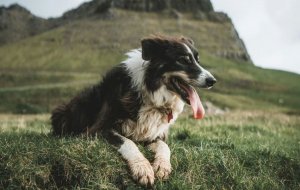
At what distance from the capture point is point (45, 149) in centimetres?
716

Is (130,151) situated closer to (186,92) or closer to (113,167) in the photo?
(113,167)

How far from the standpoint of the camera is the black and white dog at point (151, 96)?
24.6 ft

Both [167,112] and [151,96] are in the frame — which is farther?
[167,112]

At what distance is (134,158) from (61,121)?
109 inches

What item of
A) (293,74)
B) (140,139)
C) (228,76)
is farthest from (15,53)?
(140,139)

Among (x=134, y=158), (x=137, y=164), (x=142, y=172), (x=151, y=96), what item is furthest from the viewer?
(x=151, y=96)

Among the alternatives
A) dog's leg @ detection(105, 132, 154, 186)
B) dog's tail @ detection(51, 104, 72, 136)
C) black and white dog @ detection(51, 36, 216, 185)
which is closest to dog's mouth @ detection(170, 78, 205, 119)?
black and white dog @ detection(51, 36, 216, 185)

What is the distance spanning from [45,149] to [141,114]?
5.46ft

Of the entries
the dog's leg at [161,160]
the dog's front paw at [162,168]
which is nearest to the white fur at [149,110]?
the dog's leg at [161,160]

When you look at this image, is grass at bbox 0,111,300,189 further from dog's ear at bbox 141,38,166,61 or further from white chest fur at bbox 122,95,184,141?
dog's ear at bbox 141,38,166,61

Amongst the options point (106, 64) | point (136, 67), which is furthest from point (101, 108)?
point (106, 64)

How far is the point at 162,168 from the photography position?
7242mm

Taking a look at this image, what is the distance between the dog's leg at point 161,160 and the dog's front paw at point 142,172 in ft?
0.68

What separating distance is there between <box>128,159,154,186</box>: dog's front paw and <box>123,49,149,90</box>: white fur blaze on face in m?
1.45
